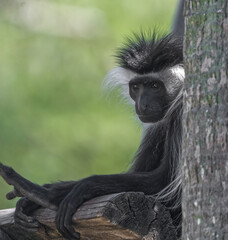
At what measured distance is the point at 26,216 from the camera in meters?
2.50

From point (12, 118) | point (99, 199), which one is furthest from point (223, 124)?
point (12, 118)

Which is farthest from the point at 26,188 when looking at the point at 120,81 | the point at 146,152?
the point at 120,81

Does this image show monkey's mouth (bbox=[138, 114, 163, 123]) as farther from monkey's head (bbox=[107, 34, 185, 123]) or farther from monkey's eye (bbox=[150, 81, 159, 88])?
monkey's eye (bbox=[150, 81, 159, 88])

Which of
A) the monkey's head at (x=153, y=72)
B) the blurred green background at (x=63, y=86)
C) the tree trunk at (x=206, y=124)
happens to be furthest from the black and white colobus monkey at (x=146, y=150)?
the blurred green background at (x=63, y=86)

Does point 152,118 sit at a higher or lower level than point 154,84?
lower

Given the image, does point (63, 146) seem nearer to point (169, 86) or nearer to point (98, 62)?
point (98, 62)

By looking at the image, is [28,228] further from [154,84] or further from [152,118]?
[154,84]

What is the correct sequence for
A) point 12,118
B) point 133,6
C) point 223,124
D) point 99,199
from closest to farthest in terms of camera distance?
1. point 223,124
2. point 99,199
3. point 12,118
4. point 133,6

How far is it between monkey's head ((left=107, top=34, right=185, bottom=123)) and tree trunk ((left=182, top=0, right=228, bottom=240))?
1.26 metres

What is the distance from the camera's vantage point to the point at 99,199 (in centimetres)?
226

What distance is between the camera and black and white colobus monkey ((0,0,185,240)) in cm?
244

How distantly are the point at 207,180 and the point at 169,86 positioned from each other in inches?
59.2

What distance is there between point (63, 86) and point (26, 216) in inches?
180

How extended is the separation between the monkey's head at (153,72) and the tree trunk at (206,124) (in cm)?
126
